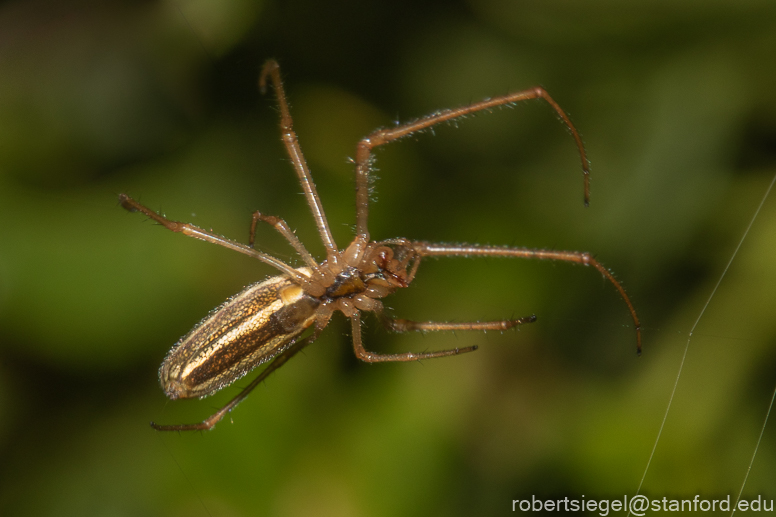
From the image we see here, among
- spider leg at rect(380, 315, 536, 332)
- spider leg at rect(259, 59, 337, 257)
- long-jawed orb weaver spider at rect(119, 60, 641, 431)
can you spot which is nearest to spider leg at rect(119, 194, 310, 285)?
long-jawed orb weaver spider at rect(119, 60, 641, 431)

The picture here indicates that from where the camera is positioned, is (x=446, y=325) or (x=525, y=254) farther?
(x=446, y=325)

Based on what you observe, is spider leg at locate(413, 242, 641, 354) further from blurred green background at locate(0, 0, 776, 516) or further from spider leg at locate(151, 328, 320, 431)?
spider leg at locate(151, 328, 320, 431)

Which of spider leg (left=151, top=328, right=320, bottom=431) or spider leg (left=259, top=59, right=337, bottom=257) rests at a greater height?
spider leg (left=259, top=59, right=337, bottom=257)

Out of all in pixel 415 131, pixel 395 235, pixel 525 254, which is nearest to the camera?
pixel 525 254

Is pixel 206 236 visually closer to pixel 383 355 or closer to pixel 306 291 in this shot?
pixel 306 291

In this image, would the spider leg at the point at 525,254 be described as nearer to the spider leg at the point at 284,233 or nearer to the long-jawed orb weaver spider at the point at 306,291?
the long-jawed orb weaver spider at the point at 306,291

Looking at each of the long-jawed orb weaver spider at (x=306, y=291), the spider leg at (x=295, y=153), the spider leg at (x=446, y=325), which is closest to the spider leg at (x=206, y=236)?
the long-jawed orb weaver spider at (x=306, y=291)

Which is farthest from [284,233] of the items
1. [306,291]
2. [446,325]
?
[446,325]
